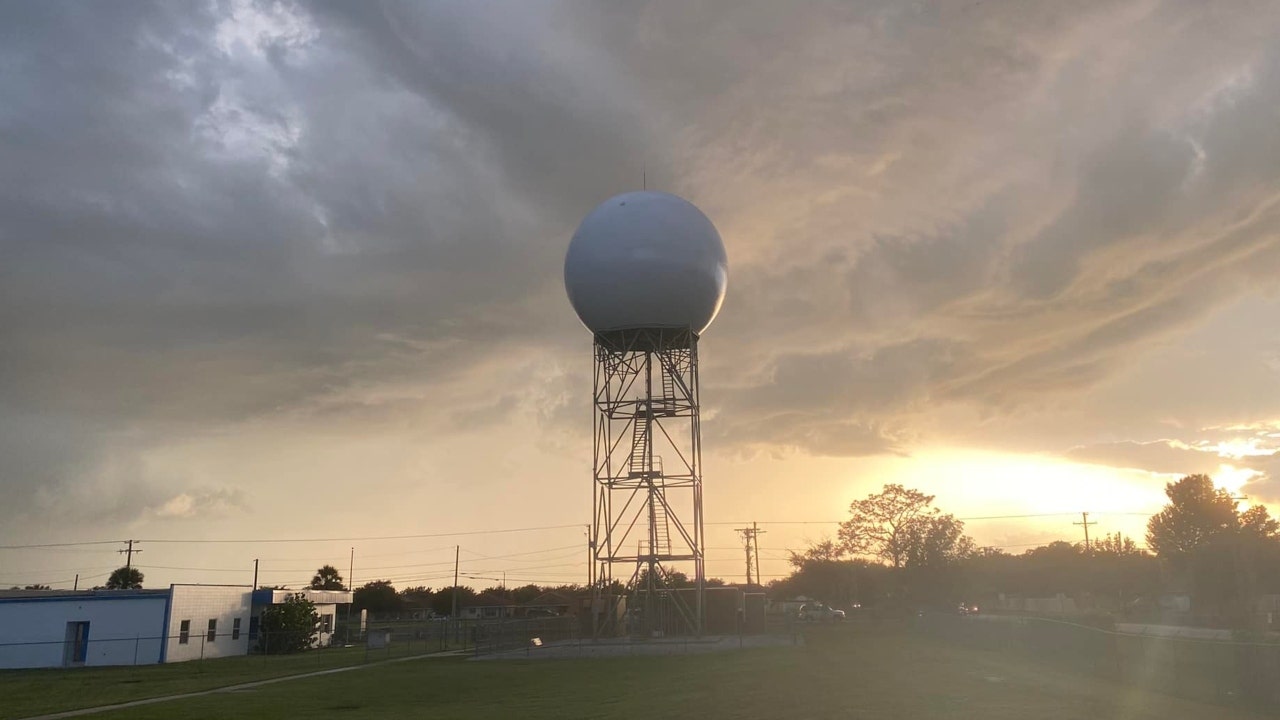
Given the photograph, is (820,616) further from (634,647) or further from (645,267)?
(645,267)

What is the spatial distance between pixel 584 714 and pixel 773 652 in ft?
58.0

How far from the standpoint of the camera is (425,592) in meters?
116

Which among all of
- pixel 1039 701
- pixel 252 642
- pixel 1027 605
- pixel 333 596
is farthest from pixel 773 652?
pixel 1027 605

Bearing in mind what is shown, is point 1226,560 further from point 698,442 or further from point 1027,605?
point 698,442

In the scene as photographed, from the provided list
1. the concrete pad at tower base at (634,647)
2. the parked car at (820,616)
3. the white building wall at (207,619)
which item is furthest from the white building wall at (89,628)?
the parked car at (820,616)

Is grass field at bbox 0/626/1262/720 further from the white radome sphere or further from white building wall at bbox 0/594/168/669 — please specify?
→ white building wall at bbox 0/594/168/669

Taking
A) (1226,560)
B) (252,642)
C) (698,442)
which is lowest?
(252,642)

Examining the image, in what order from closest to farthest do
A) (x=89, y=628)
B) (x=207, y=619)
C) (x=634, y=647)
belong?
1. (x=634, y=647)
2. (x=89, y=628)
3. (x=207, y=619)

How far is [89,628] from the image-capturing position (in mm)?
44406

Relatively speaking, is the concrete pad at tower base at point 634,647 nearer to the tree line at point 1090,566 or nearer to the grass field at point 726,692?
the grass field at point 726,692

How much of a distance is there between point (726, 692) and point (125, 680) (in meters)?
23.1

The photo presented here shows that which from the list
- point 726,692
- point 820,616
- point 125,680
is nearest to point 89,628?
point 125,680

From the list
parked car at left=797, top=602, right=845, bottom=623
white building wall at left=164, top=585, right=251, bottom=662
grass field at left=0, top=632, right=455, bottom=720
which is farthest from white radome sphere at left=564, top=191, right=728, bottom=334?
parked car at left=797, top=602, right=845, bottom=623

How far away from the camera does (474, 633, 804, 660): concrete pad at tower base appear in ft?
113
